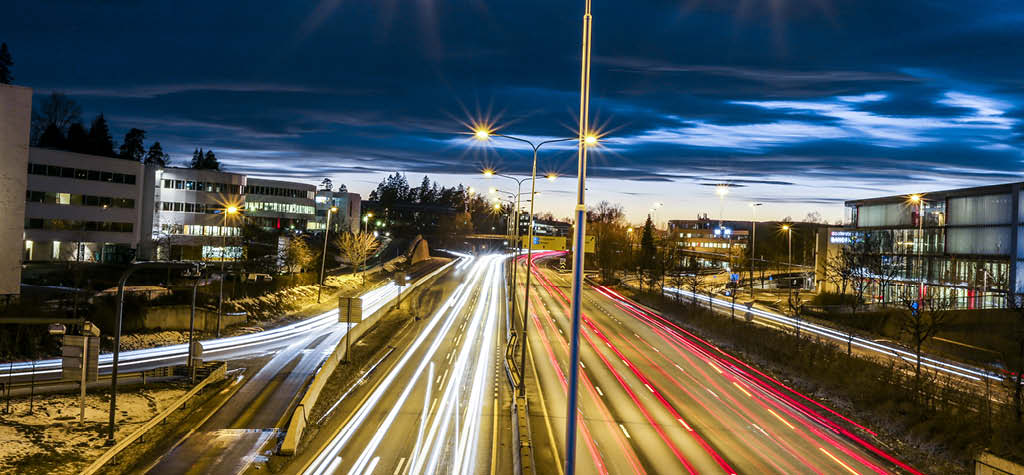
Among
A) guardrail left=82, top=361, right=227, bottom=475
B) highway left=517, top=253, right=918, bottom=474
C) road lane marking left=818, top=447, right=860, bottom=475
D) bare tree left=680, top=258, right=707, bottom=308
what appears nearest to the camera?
guardrail left=82, top=361, right=227, bottom=475

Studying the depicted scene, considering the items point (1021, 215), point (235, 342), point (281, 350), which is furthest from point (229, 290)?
point (1021, 215)

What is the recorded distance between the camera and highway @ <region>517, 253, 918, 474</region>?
1980cm

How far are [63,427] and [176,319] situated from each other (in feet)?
67.1

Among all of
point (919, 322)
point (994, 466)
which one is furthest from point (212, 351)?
point (919, 322)

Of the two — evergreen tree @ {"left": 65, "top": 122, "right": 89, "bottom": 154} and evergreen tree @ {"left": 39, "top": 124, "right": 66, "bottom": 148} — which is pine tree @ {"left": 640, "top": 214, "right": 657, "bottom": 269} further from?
evergreen tree @ {"left": 39, "top": 124, "right": 66, "bottom": 148}

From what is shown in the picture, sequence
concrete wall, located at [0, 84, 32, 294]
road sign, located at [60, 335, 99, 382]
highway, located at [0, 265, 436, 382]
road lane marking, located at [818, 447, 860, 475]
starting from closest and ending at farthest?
road lane marking, located at [818, 447, 860, 475], road sign, located at [60, 335, 99, 382], highway, located at [0, 265, 436, 382], concrete wall, located at [0, 84, 32, 294]

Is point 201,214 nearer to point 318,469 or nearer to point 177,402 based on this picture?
point 177,402

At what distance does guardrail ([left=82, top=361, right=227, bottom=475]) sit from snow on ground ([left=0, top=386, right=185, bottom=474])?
778 millimetres

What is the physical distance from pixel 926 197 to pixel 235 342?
2510 inches

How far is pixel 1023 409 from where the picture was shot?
22828mm

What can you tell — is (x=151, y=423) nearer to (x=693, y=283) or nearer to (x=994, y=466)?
(x=994, y=466)

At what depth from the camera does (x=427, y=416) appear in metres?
24.9

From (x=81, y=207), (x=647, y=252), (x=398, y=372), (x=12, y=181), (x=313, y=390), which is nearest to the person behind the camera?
(x=313, y=390)

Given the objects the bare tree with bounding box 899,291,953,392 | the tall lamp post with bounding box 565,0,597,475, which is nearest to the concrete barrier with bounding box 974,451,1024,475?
the bare tree with bounding box 899,291,953,392
